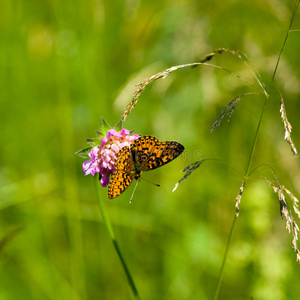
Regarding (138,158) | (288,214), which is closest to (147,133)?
(138,158)

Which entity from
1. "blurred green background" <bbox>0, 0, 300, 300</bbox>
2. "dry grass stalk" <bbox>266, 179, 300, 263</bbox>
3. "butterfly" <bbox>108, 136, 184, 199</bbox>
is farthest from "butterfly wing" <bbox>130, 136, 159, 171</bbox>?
"blurred green background" <bbox>0, 0, 300, 300</bbox>

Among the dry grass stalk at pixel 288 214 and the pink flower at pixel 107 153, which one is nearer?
the dry grass stalk at pixel 288 214

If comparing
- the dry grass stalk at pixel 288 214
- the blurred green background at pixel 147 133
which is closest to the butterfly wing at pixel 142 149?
the dry grass stalk at pixel 288 214

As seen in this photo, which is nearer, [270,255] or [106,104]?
[270,255]

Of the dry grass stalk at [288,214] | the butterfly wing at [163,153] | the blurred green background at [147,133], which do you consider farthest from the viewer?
the blurred green background at [147,133]

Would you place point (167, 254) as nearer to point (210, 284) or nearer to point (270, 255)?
point (210, 284)

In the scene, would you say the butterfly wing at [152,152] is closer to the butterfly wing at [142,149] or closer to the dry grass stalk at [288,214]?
the butterfly wing at [142,149]

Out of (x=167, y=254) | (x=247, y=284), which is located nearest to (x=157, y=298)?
(x=167, y=254)

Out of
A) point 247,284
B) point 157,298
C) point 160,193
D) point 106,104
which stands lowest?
point 157,298
